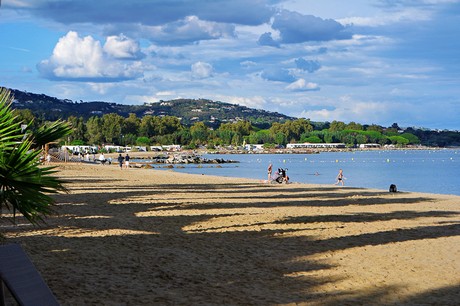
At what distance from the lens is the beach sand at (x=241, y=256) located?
7.51m

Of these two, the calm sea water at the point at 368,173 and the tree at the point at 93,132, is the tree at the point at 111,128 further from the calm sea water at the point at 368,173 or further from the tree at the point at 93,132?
the calm sea water at the point at 368,173

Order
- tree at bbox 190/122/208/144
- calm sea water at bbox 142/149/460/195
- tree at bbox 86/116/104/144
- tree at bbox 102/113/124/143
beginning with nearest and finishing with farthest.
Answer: calm sea water at bbox 142/149/460/195
tree at bbox 86/116/104/144
tree at bbox 102/113/124/143
tree at bbox 190/122/208/144

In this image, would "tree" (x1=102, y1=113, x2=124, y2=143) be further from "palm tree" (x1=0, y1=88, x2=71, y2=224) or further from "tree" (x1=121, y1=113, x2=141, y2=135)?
"palm tree" (x1=0, y1=88, x2=71, y2=224)

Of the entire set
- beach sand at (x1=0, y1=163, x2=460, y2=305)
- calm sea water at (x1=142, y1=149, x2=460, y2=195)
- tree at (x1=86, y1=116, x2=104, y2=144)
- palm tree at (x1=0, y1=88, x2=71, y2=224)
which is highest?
tree at (x1=86, y1=116, x2=104, y2=144)

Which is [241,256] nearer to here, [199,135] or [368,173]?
[368,173]

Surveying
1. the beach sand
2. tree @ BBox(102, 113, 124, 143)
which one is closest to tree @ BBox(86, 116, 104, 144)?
tree @ BBox(102, 113, 124, 143)

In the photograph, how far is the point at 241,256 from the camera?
9.95 meters

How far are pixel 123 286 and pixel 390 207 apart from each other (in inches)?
534

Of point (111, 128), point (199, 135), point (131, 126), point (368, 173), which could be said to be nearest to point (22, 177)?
point (368, 173)

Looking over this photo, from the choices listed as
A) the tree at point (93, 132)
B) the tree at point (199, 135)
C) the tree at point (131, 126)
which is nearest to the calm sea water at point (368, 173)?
the tree at point (93, 132)

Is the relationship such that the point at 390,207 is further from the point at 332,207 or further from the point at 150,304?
the point at 150,304

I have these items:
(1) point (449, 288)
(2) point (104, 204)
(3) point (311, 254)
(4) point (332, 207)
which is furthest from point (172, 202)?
(1) point (449, 288)

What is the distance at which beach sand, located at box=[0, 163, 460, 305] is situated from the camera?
7512mm

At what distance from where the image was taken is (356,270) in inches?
363
